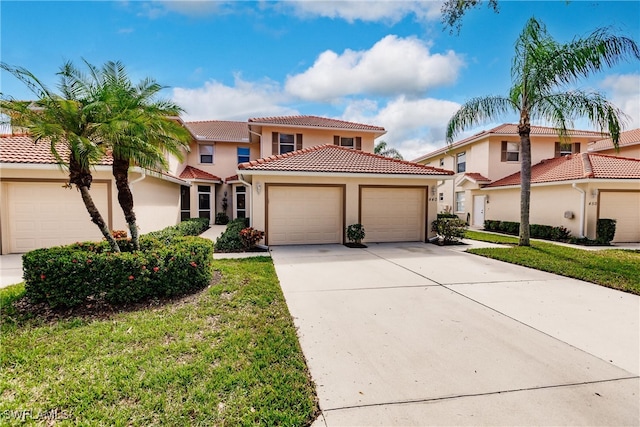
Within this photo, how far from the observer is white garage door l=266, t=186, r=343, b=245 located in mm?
12133

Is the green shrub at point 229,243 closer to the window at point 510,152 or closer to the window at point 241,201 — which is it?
the window at point 241,201

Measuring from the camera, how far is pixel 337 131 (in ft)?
63.0

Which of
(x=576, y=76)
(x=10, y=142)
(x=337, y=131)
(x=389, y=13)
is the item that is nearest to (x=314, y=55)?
(x=389, y=13)

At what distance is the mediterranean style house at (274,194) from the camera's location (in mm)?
10047

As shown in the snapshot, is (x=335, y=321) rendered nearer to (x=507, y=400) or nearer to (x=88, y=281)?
(x=507, y=400)

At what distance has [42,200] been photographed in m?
10.2

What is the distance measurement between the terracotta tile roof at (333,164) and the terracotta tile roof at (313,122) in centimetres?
484

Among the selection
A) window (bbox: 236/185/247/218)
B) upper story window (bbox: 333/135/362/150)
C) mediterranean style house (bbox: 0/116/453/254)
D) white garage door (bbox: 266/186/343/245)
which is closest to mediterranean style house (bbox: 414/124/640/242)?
mediterranean style house (bbox: 0/116/453/254)

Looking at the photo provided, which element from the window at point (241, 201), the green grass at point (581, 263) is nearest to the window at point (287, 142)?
→ the window at point (241, 201)

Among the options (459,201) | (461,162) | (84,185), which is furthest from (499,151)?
(84,185)

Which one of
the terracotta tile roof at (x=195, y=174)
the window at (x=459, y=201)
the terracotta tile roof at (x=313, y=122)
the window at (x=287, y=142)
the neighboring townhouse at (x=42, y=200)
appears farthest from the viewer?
the window at (x=459, y=201)

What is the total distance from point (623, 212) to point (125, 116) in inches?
791

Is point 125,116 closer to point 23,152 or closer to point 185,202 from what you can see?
point 23,152

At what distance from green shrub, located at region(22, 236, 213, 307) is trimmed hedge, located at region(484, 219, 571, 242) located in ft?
54.6
